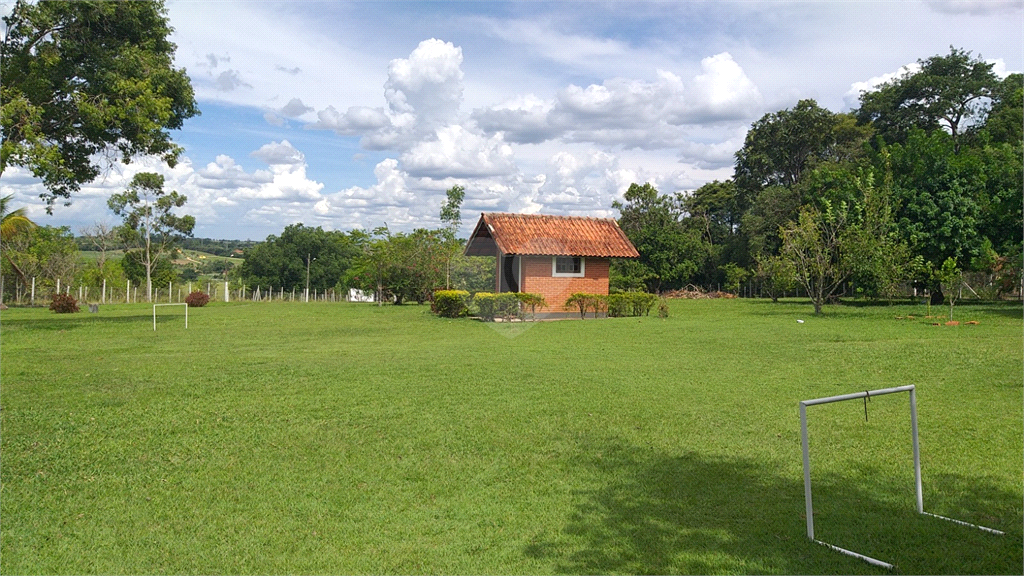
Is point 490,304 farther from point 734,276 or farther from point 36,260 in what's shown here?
point 36,260

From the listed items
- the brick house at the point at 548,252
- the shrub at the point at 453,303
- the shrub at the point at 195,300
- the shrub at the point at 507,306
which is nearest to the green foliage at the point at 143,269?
the shrub at the point at 195,300

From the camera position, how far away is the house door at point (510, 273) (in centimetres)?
2319

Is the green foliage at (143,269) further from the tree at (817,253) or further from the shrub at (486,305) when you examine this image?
the tree at (817,253)

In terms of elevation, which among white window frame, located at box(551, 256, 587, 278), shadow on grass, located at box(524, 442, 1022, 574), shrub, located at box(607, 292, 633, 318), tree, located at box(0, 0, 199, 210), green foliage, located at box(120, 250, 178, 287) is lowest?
shadow on grass, located at box(524, 442, 1022, 574)

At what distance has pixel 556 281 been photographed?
78.0ft

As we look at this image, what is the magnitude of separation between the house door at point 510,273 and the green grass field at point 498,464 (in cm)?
1105

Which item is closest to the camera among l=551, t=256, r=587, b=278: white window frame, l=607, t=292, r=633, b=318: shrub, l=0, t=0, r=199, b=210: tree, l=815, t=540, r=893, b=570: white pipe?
l=815, t=540, r=893, b=570: white pipe

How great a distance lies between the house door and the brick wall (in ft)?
0.80

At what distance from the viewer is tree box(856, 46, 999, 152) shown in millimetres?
38344

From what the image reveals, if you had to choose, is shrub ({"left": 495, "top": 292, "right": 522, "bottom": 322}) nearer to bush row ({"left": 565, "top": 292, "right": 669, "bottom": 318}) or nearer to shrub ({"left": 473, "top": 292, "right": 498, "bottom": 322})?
shrub ({"left": 473, "top": 292, "right": 498, "bottom": 322})

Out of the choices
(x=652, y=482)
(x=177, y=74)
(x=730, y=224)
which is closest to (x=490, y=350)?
(x=652, y=482)

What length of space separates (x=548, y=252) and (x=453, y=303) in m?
3.73

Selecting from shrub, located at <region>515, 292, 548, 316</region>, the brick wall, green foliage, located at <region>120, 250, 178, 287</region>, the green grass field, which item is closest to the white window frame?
the brick wall

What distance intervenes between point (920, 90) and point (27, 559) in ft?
152
